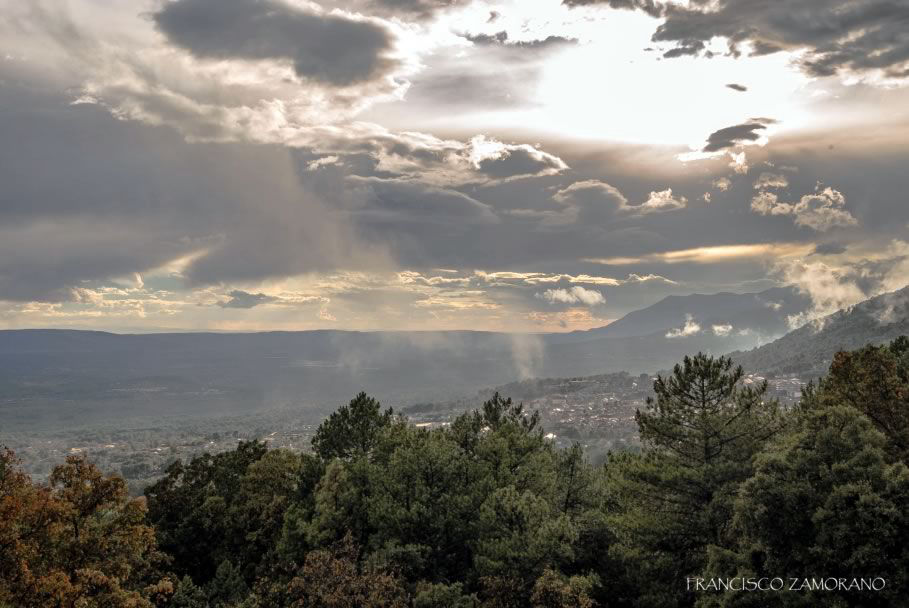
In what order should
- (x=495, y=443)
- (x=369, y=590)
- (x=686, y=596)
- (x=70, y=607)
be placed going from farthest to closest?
(x=495, y=443)
(x=686, y=596)
(x=369, y=590)
(x=70, y=607)

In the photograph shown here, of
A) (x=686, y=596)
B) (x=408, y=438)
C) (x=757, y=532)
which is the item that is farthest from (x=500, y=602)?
Result: (x=408, y=438)

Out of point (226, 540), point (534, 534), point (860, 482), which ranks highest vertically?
point (860, 482)

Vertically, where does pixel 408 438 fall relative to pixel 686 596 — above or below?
above

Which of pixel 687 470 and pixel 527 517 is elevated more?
pixel 687 470

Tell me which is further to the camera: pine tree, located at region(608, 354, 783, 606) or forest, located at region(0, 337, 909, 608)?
pine tree, located at region(608, 354, 783, 606)

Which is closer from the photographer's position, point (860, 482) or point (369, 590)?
point (860, 482)

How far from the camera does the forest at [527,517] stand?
983 inches

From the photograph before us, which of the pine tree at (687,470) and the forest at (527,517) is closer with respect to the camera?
the forest at (527,517)

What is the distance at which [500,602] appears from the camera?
31.0 metres

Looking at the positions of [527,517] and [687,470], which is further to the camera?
[527,517]

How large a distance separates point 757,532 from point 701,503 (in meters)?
7.72

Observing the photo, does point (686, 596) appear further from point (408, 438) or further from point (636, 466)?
point (408, 438)

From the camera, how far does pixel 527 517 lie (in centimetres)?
3631

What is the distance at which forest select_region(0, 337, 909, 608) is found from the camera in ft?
81.9
